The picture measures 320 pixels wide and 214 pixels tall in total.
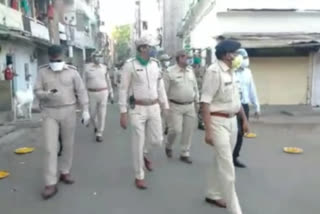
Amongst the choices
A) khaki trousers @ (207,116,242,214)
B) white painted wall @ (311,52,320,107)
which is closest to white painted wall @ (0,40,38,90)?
white painted wall @ (311,52,320,107)

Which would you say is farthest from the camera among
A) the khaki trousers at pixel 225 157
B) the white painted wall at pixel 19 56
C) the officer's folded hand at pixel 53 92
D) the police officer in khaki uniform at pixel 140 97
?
the white painted wall at pixel 19 56

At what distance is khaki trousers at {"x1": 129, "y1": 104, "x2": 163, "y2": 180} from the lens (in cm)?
607

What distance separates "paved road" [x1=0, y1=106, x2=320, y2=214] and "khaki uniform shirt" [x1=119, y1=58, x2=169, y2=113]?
1.22m

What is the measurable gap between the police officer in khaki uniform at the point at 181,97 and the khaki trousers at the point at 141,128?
1.25 m

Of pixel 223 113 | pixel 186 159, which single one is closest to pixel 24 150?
pixel 186 159

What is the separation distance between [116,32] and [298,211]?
94228mm

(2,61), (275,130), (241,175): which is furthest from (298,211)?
(2,61)

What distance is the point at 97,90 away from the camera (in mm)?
9609

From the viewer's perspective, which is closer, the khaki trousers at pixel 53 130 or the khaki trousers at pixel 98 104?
the khaki trousers at pixel 53 130

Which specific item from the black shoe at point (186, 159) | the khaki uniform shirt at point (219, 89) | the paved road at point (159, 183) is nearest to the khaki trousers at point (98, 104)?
the paved road at point (159, 183)

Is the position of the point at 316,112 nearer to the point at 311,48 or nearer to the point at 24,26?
the point at 311,48

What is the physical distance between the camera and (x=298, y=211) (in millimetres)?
5254

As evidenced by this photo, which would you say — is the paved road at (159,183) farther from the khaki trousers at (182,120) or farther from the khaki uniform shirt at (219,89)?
the khaki uniform shirt at (219,89)

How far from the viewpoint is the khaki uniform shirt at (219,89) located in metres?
4.85
